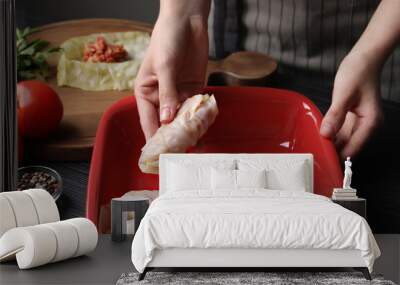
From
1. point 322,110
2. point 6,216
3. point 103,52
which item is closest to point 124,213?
point 6,216

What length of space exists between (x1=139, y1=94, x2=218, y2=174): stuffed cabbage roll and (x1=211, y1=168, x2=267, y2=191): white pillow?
0.44 metres

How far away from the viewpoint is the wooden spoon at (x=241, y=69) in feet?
17.3

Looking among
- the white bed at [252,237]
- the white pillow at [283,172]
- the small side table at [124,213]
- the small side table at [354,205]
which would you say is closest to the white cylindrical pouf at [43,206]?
the small side table at [124,213]

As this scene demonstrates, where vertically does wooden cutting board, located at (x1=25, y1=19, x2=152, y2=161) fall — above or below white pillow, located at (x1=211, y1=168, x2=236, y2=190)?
above

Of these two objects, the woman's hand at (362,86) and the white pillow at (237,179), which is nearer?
the white pillow at (237,179)

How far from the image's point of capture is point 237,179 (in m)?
4.69

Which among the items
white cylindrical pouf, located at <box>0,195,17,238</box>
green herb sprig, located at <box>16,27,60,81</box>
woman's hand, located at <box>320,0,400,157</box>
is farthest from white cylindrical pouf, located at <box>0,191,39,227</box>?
woman's hand, located at <box>320,0,400,157</box>

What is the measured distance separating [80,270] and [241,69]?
6.75 feet

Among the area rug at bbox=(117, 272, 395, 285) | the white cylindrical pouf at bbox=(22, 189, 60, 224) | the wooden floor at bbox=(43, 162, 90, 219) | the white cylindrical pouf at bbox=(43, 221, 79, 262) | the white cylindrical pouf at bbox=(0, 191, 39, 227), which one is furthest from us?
the wooden floor at bbox=(43, 162, 90, 219)

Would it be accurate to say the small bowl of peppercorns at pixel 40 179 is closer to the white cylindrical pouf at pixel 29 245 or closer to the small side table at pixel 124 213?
the small side table at pixel 124 213

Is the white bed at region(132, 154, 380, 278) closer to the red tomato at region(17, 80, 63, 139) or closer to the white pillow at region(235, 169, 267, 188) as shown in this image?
the white pillow at region(235, 169, 267, 188)

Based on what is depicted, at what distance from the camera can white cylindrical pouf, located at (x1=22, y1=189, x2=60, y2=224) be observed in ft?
13.9

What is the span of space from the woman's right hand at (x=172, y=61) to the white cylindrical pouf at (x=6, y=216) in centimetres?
139

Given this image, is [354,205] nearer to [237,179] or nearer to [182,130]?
[237,179]
